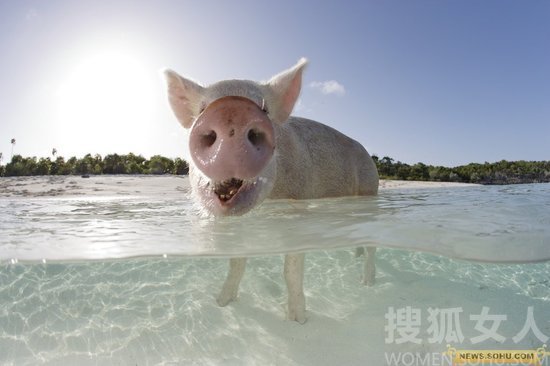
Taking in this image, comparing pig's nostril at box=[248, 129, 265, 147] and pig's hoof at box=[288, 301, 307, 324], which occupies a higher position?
pig's nostril at box=[248, 129, 265, 147]

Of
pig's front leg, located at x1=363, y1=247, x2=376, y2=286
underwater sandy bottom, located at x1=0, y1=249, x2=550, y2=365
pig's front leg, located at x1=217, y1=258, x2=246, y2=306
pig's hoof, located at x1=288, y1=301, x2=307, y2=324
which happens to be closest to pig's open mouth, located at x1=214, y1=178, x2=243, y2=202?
pig's front leg, located at x1=217, y1=258, x2=246, y2=306

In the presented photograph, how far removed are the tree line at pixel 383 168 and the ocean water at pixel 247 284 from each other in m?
8.05

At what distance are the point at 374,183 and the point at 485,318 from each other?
8.29 feet

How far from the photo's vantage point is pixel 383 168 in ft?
64.8

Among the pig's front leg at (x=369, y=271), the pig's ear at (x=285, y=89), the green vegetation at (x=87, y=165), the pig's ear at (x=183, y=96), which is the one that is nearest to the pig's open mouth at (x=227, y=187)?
the pig's ear at (x=183, y=96)

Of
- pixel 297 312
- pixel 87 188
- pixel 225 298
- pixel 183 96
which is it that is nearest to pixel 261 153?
pixel 183 96

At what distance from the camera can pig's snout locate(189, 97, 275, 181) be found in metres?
3.06

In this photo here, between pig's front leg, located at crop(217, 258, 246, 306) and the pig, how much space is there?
1 centimetres

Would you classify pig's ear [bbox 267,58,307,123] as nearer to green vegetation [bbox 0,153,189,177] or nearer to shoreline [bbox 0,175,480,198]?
shoreline [bbox 0,175,480,198]

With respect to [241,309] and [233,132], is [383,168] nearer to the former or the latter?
[241,309]

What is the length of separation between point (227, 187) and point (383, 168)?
1726 centimetres

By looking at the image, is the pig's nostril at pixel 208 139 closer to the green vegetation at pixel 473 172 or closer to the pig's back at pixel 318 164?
the pig's back at pixel 318 164

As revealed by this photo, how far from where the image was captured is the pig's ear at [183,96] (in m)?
3.92

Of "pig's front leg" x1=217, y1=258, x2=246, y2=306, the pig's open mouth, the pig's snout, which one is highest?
the pig's snout
